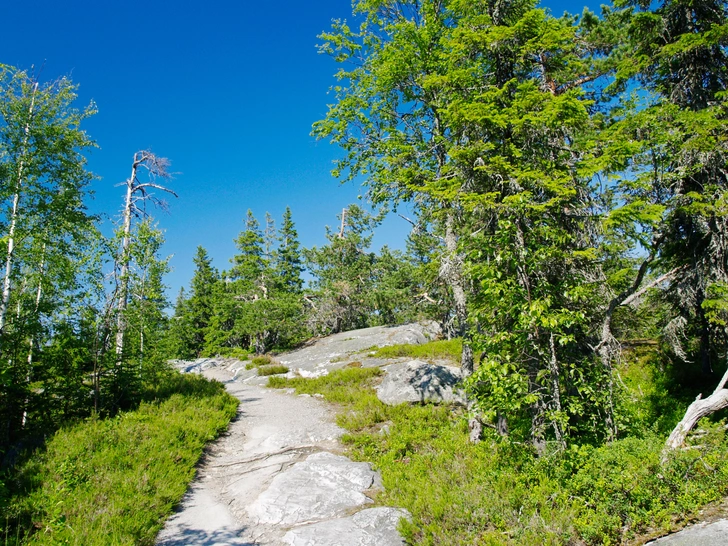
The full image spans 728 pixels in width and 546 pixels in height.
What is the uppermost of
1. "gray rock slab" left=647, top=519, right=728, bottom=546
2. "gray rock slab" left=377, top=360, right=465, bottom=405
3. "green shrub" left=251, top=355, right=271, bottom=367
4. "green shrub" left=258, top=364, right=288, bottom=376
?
"green shrub" left=251, top=355, right=271, bottom=367

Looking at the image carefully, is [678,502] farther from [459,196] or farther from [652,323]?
[652,323]

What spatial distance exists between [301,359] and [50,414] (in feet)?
45.1

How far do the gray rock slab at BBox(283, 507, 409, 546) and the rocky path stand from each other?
0.05 ft

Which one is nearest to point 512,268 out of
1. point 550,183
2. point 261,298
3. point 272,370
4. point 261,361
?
point 550,183

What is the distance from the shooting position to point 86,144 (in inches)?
406

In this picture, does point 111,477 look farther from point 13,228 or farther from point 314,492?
point 13,228

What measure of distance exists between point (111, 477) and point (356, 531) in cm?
479

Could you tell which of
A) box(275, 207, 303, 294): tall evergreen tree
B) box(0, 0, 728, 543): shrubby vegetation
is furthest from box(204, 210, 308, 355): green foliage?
box(0, 0, 728, 543): shrubby vegetation

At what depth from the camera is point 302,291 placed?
1417 inches

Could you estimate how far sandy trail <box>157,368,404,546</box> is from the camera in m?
6.10

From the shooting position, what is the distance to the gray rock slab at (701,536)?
14.2 feet

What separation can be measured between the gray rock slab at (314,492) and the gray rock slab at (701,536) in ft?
15.0

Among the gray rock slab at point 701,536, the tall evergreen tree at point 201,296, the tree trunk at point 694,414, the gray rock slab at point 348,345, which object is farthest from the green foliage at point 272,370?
the tall evergreen tree at point 201,296

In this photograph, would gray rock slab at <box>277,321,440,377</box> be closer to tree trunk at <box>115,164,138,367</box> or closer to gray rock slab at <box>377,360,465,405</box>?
gray rock slab at <box>377,360,465,405</box>
